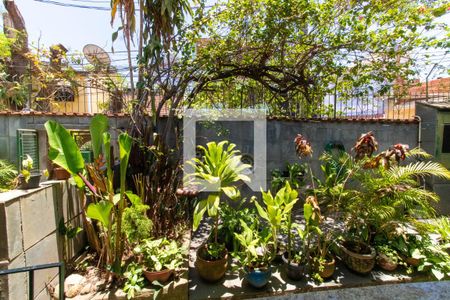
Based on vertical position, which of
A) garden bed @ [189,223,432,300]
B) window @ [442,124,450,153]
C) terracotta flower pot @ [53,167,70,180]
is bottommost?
garden bed @ [189,223,432,300]

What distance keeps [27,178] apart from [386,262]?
442 cm

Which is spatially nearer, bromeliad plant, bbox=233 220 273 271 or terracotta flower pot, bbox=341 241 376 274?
bromeliad plant, bbox=233 220 273 271

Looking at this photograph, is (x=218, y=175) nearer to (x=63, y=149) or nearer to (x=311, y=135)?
(x=63, y=149)

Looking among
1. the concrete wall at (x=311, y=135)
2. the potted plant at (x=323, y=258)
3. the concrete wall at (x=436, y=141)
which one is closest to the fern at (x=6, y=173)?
the concrete wall at (x=311, y=135)

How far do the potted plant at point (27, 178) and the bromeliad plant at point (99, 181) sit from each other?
22 cm

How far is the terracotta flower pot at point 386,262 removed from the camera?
3084 mm

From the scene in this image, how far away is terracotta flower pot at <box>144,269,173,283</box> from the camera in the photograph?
104 inches

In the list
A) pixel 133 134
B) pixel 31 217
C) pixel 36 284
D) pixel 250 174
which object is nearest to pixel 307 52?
pixel 250 174

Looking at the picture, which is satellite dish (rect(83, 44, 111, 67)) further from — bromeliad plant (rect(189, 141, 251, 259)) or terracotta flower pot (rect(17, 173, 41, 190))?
bromeliad plant (rect(189, 141, 251, 259))

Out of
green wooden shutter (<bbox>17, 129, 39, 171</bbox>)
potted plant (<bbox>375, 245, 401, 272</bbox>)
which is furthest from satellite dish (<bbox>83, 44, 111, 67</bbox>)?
potted plant (<bbox>375, 245, 401, 272</bbox>)

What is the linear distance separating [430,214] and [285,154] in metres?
2.61

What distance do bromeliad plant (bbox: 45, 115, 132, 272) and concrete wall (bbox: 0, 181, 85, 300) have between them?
259 mm

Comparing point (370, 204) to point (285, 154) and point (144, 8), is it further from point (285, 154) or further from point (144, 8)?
point (144, 8)

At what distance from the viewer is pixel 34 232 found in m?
2.23
